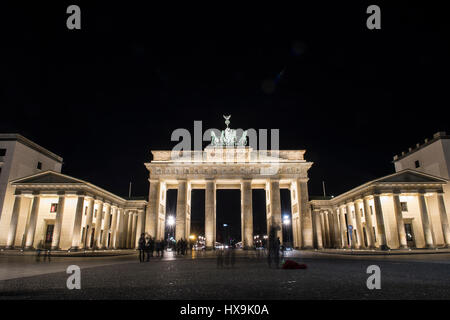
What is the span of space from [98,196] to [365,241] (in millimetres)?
42616

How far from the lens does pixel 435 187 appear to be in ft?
121

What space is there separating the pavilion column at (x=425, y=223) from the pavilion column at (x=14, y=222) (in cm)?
5289

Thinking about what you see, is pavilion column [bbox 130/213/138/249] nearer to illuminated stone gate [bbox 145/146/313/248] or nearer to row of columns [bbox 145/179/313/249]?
illuminated stone gate [bbox 145/146/313/248]

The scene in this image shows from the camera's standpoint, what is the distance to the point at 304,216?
141ft

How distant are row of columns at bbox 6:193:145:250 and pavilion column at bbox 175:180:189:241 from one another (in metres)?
9.81

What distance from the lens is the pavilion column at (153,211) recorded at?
42469 millimetres

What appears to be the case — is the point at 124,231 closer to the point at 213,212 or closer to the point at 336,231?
the point at 213,212

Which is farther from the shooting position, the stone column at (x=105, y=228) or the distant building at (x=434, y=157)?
the stone column at (x=105, y=228)

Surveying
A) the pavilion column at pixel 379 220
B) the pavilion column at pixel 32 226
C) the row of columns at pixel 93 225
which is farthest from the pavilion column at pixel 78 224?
the pavilion column at pixel 379 220

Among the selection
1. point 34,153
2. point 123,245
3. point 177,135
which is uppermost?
point 177,135

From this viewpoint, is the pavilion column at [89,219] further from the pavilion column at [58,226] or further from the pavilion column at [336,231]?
the pavilion column at [336,231]

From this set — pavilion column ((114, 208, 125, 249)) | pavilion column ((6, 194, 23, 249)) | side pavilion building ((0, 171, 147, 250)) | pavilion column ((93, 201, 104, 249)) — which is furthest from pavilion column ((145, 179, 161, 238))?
pavilion column ((6, 194, 23, 249))
